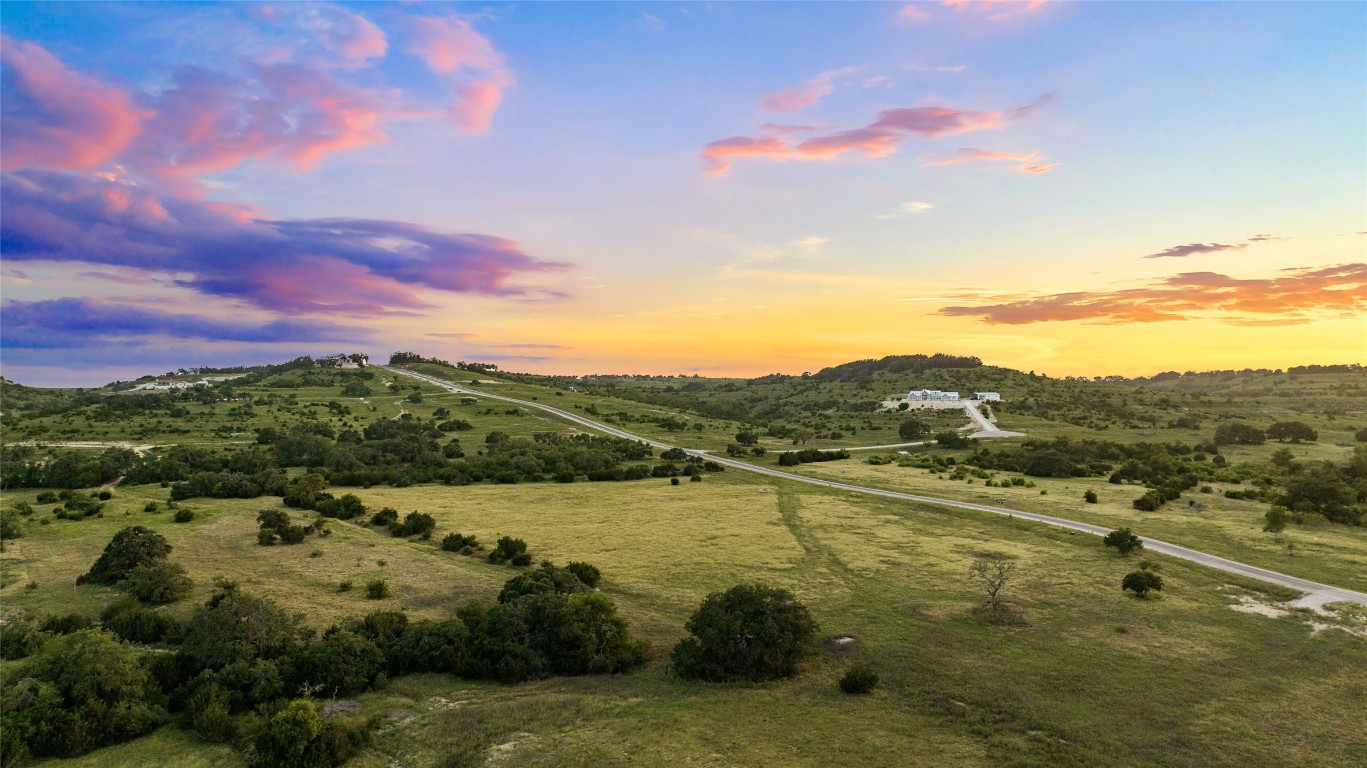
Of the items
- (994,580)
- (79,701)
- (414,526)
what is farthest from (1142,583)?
(414,526)

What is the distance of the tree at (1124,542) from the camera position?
39.2m

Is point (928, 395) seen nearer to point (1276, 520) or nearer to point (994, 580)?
point (1276, 520)

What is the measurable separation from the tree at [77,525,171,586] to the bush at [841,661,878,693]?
128 ft

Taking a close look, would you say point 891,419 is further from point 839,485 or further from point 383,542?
point 383,542

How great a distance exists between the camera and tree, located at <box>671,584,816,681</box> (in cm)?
2481

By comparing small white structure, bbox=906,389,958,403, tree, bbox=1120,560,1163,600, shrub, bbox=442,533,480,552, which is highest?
small white structure, bbox=906,389,958,403

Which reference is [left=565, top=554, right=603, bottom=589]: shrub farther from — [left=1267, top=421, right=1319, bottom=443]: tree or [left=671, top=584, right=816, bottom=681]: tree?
[left=1267, top=421, right=1319, bottom=443]: tree

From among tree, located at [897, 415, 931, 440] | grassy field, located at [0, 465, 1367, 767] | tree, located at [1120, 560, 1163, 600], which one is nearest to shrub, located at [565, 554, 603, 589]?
grassy field, located at [0, 465, 1367, 767]

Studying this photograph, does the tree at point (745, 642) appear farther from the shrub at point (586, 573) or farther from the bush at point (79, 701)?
the bush at point (79, 701)

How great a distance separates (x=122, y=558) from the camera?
3597 centimetres

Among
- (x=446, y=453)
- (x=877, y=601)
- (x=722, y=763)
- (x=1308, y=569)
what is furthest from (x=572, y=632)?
(x=446, y=453)

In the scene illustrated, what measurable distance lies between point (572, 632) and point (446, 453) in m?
73.0

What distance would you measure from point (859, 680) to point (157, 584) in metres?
36.2

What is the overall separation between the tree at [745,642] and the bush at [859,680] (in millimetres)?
2376
